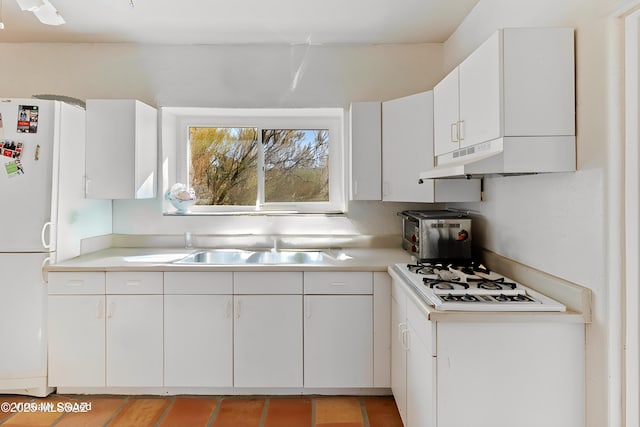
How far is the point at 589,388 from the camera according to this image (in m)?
1.39

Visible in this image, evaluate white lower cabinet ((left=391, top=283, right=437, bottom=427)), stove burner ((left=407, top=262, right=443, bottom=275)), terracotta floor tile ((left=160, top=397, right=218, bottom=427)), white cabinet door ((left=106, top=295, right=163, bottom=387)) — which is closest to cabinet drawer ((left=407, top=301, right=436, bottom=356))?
white lower cabinet ((left=391, top=283, right=437, bottom=427))

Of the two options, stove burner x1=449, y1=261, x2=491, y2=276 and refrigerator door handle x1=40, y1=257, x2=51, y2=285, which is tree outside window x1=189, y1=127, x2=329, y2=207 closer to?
refrigerator door handle x1=40, y1=257, x2=51, y2=285

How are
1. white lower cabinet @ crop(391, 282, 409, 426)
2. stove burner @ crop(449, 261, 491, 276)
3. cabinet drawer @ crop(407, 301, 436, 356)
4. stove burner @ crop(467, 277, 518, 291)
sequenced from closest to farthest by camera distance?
cabinet drawer @ crop(407, 301, 436, 356) < stove burner @ crop(467, 277, 518, 291) < white lower cabinet @ crop(391, 282, 409, 426) < stove burner @ crop(449, 261, 491, 276)

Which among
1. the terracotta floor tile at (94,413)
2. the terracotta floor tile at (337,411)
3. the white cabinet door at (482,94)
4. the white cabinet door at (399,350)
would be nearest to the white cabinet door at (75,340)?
the terracotta floor tile at (94,413)

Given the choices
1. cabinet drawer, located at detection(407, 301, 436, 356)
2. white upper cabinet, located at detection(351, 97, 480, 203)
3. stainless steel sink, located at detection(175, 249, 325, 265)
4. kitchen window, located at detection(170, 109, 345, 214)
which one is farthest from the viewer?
kitchen window, located at detection(170, 109, 345, 214)

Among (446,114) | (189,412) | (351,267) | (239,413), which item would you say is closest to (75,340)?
(189,412)

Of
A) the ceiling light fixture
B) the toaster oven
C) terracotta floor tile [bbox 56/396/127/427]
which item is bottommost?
terracotta floor tile [bbox 56/396/127/427]

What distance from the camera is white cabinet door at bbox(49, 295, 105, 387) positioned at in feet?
7.39

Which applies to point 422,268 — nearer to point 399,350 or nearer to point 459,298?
point 399,350

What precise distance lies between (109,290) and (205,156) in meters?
1.33

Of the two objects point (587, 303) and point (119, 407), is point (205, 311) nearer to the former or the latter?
point (119, 407)

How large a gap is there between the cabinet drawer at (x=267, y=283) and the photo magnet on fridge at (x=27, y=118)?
4.91 feet

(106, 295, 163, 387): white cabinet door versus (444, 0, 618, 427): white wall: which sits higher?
(444, 0, 618, 427): white wall

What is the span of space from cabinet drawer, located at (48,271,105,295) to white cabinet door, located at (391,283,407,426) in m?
1.75
